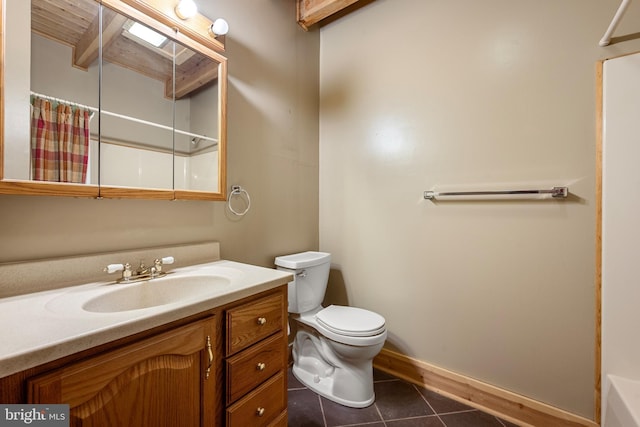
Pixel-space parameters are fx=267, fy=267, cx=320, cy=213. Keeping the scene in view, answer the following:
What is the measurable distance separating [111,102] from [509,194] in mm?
1939

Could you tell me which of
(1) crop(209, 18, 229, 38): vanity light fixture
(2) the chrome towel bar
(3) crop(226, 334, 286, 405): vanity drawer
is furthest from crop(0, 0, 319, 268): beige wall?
(2) the chrome towel bar

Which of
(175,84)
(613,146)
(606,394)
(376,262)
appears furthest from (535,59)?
(175,84)

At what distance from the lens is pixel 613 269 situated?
3.99ft

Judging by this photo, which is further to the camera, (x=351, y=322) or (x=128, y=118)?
(x=351, y=322)

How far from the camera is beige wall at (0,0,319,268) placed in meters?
0.99

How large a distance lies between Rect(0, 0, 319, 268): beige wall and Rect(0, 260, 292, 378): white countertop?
8.6 inches

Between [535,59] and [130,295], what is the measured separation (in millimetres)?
2195

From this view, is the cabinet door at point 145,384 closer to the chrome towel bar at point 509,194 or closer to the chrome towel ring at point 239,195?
the chrome towel ring at point 239,195

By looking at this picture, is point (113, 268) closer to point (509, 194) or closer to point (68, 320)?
point (68, 320)

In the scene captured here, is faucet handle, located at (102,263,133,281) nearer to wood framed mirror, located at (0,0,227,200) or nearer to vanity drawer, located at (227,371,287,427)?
wood framed mirror, located at (0,0,227,200)

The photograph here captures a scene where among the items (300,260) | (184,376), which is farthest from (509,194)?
(184,376)

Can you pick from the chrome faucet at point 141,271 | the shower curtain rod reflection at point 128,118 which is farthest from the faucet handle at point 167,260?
the shower curtain rod reflection at point 128,118

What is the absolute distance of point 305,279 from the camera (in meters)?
1.75

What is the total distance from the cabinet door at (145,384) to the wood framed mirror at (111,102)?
25.6 inches
